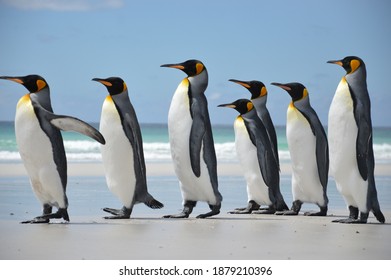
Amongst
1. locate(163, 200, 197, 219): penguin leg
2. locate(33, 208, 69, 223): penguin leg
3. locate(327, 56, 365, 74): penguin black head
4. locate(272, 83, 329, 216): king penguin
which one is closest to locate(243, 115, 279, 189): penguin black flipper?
locate(272, 83, 329, 216): king penguin

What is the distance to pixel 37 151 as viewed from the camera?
596 centimetres

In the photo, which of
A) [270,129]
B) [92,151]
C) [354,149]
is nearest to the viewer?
[354,149]

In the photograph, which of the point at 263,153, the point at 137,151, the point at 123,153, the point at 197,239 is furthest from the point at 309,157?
the point at 197,239

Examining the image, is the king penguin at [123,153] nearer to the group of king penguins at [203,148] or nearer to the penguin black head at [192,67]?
the group of king penguins at [203,148]

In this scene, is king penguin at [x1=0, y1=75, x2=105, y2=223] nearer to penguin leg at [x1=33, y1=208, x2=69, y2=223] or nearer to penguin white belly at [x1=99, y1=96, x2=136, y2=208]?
penguin leg at [x1=33, y1=208, x2=69, y2=223]

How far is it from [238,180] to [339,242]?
5488mm

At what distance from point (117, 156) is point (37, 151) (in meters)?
0.69

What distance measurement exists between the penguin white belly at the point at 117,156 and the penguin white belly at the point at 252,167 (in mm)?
1147

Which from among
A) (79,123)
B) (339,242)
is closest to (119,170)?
(79,123)

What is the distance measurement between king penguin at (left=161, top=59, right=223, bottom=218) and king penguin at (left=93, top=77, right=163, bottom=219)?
1.00ft

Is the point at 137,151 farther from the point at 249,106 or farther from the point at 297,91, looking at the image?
the point at 297,91

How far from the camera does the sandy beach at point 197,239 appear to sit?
475cm

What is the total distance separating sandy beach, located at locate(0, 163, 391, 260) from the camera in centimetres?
475
